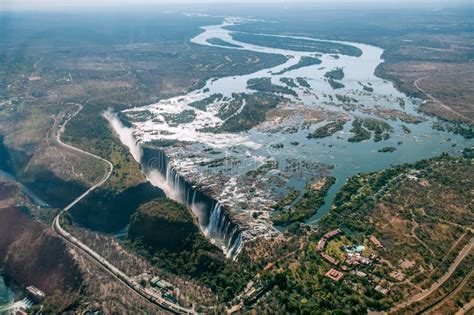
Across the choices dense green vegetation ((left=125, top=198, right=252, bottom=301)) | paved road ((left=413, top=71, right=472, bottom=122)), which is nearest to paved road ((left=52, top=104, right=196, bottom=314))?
dense green vegetation ((left=125, top=198, right=252, bottom=301))

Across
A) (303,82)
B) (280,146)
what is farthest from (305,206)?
(303,82)

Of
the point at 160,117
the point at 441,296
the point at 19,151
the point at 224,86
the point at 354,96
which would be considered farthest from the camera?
the point at 224,86

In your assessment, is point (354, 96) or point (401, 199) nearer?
point (401, 199)

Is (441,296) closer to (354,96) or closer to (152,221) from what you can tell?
(152,221)

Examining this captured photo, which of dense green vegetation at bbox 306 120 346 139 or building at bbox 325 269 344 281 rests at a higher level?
building at bbox 325 269 344 281

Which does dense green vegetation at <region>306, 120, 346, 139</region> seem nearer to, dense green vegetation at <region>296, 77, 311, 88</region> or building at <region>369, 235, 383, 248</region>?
dense green vegetation at <region>296, 77, 311, 88</region>

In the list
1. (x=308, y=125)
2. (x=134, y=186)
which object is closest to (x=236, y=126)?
(x=308, y=125)

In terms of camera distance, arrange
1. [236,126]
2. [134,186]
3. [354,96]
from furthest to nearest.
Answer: [354,96] < [236,126] < [134,186]
